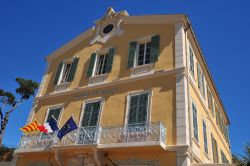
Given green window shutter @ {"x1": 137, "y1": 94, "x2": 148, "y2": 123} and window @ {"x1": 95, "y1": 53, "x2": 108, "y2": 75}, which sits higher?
window @ {"x1": 95, "y1": 53, "x2": 108, "y2": 75}

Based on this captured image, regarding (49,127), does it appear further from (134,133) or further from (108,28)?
(108,28)

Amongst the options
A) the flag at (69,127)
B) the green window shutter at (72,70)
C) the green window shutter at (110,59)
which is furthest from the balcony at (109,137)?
the green window shutter at (72,70)

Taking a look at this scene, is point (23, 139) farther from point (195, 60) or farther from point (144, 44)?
point (195, 60)

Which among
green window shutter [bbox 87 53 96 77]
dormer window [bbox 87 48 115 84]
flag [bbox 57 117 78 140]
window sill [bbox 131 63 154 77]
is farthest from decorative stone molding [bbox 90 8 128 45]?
flag [bbox 57 117 78 140]

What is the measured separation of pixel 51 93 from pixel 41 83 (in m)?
1.83

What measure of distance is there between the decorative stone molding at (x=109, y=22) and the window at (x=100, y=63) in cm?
105

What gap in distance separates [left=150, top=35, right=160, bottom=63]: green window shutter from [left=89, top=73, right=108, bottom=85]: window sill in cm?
288

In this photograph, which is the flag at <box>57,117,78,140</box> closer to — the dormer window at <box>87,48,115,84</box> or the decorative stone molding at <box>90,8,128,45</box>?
the dormer window at <box>87,48,115,84</box>

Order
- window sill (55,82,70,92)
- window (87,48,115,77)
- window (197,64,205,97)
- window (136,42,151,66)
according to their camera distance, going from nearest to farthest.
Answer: window (136,42,151,66)
window (87,48,115,77)
window (197,64,205,97)
window sill (55,82,70,92)

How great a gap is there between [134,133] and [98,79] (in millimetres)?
4879

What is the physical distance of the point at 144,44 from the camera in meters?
14.9

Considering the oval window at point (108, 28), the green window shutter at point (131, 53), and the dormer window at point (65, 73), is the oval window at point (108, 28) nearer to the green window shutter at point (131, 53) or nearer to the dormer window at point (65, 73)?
the green window shutter at point (131, 53)

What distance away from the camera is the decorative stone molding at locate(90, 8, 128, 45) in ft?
54.4

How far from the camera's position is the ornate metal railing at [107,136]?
35.6 ft
